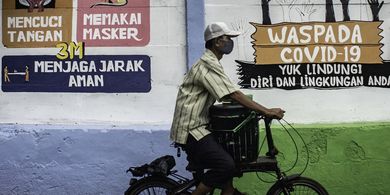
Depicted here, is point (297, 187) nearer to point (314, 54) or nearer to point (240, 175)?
point (240, 175)

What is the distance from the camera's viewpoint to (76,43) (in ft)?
19.9

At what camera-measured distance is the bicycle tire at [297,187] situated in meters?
4.46

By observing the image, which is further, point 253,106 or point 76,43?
point 76,43

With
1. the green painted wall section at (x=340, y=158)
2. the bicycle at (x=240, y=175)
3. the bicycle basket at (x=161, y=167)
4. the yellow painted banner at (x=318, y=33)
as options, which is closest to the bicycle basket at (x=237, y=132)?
the bicycle at (x=240, y=175)

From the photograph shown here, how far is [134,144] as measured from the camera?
19.3 ft


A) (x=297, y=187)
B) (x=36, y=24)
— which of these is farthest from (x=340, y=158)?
(x=36, y=24)

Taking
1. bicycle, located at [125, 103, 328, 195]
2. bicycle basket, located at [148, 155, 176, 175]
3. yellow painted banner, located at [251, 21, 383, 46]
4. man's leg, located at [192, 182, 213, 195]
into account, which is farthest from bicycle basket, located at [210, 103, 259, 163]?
yellow painted banner, located at [251, 21, 383, 46]

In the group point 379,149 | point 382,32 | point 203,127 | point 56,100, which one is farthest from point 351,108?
point 56,100

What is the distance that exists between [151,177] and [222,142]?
0.67 meters

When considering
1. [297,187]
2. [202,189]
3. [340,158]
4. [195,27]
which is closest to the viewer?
[202,189]

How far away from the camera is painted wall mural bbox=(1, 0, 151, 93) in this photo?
6047mm

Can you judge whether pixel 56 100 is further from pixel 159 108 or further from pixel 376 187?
pixel 376 187

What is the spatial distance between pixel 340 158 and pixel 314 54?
1132 mm

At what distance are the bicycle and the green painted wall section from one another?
130cm
